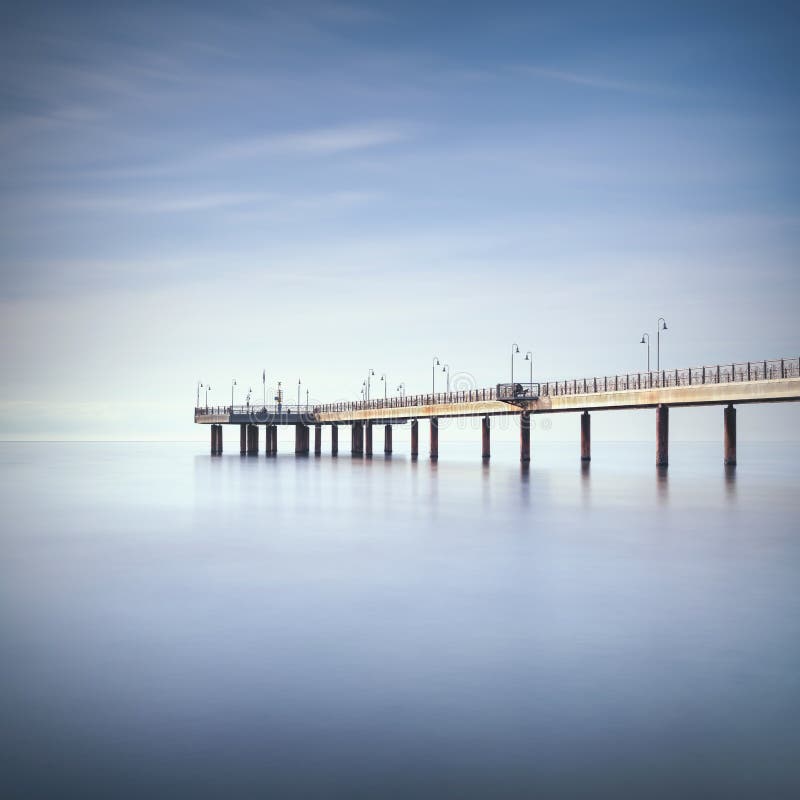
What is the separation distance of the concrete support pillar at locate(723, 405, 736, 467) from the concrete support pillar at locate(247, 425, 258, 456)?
2600 inches

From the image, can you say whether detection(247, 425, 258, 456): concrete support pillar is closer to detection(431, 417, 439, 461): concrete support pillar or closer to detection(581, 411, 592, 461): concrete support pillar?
detection(431, 417, 439, 461): concrete support pillar

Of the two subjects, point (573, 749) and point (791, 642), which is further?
point (791, 642)

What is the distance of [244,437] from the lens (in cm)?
12344

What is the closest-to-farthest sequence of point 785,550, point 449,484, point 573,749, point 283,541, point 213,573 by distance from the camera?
1. point 573,749
2. point 213,573
3. point 785,550
4. point 283,541
5. point 449,484

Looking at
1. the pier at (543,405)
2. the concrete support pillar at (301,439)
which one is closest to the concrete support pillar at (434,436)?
the pier at (543,405)

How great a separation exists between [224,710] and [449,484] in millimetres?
49965

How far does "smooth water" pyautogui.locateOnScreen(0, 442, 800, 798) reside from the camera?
10336 millimetres

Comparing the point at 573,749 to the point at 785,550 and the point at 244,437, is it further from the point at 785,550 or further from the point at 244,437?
the point at 244,437

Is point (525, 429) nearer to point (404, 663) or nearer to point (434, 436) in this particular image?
point (434, 436)

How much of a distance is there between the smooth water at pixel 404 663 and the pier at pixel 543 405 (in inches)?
751

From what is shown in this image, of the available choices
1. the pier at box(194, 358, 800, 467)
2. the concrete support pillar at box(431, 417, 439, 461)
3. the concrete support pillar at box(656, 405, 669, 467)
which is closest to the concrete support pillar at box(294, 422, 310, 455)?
the pier at box(194, 358, 800, 467)

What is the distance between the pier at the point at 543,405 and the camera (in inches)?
2003

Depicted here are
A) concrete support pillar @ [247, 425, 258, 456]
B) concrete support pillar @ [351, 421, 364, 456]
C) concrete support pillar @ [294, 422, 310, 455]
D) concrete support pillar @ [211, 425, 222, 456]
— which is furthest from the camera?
concrete support pillar @ [211, 425, 222, 456]

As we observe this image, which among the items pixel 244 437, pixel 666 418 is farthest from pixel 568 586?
pixel 244 437
